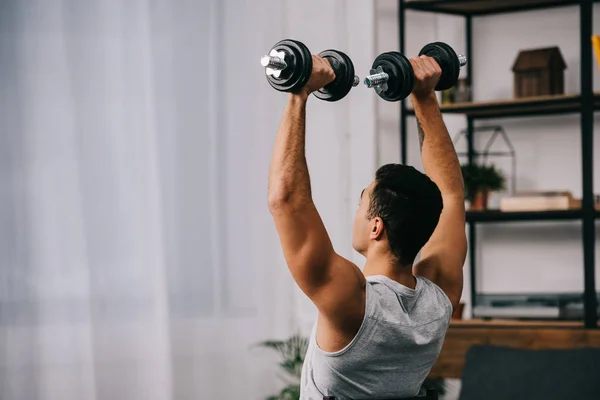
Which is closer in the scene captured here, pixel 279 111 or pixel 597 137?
pixel 597 137

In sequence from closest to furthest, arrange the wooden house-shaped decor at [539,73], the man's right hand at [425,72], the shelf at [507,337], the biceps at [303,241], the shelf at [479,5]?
the biceps at [303,241] < the man's right hand at [425,72] < the shelf at [507,337] < the wooden house-shaped decor at [539,73] < the shelf at [479,5]

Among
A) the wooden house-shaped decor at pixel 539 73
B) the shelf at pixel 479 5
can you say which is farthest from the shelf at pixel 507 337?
the shelf at pixel 479 5

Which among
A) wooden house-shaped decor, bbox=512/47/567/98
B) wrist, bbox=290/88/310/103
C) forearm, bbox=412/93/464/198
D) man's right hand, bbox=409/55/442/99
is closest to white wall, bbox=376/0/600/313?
wooden house-shaped decor, bbox=512/47/567/98

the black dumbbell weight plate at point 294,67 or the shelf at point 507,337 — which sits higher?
the black dumbbell weight plate at point 294,67

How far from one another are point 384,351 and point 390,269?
160 mm

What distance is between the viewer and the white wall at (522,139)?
397cm

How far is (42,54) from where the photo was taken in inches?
133

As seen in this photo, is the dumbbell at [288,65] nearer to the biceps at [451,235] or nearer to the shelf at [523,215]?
the biceps at [451,235]

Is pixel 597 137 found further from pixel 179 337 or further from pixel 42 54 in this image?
pixel 42 54

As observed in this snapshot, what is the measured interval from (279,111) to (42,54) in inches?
46.8

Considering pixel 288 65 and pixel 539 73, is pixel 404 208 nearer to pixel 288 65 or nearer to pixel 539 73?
pixel 288 65

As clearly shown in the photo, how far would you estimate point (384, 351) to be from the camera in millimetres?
1616

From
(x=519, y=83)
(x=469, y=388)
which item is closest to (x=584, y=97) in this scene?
(x=519, y=83)

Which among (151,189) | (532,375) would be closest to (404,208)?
(532,375)
